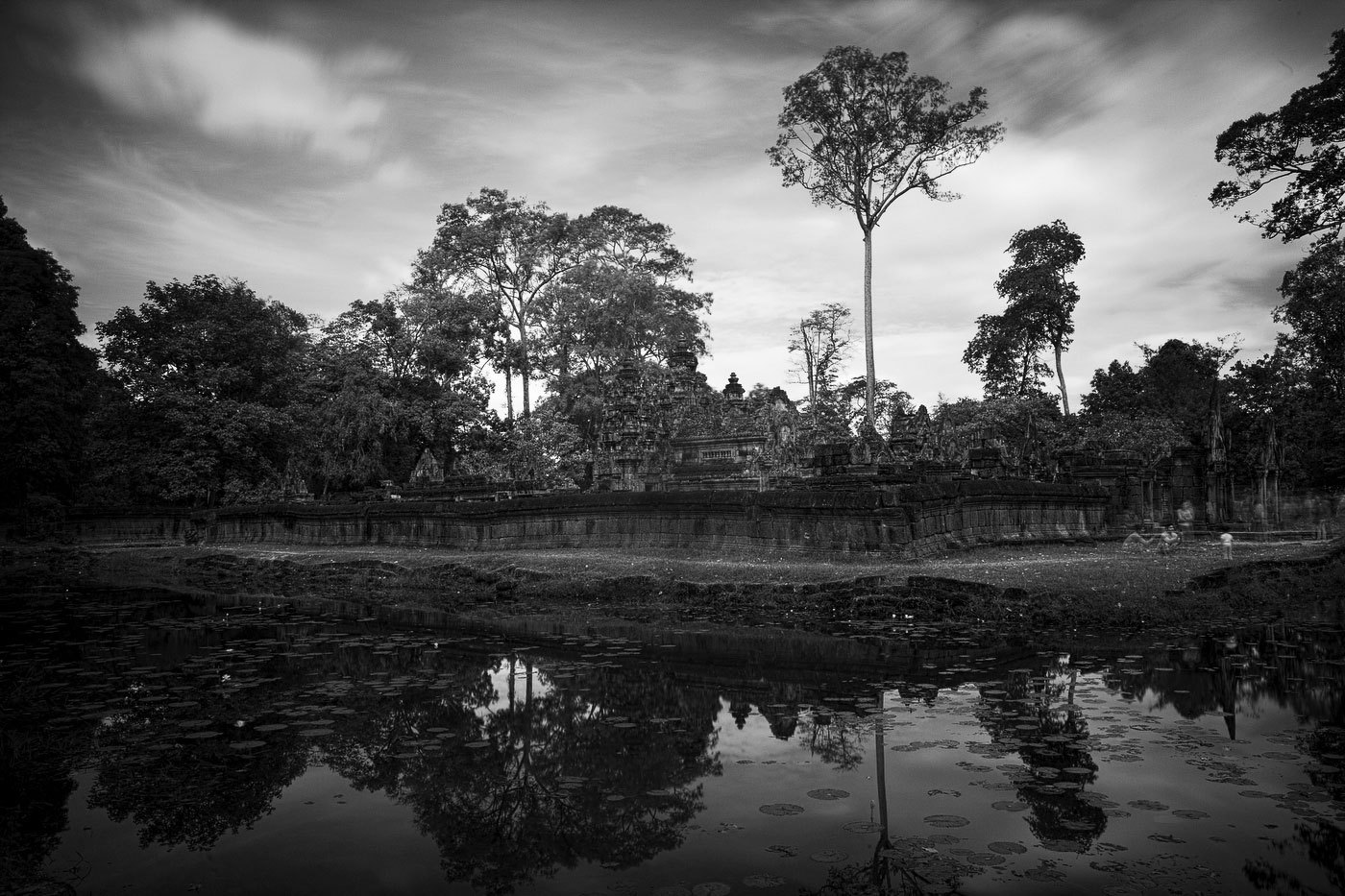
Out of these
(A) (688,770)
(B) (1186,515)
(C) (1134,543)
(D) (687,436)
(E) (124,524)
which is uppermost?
(D) (687,436)

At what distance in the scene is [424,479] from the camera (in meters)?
26.0

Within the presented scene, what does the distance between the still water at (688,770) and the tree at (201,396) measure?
2488 cm

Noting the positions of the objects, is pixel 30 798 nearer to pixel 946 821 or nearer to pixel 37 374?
pixel 946 821

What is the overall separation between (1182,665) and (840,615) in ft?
13.7

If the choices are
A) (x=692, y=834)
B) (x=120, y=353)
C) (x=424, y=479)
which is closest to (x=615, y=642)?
(x=692, y=834)

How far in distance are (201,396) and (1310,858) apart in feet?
117

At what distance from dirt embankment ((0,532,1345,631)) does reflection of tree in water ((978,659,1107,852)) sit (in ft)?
9.96

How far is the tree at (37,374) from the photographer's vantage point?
29109mm

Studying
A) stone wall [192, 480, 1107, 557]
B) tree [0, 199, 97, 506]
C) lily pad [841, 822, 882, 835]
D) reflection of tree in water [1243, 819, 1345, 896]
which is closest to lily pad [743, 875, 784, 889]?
lily pad [841, 822, 882, 835]

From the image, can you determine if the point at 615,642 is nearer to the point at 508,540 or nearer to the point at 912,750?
the point at 912,750

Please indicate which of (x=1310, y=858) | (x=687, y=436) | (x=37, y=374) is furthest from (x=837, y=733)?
(x=37, y=374)

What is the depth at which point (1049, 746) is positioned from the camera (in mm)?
5277

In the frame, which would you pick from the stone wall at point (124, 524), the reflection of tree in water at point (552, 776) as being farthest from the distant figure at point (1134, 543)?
the stone wall at point (124, 524)

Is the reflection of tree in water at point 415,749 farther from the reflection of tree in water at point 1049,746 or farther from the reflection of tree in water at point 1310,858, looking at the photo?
the reflection of tree in water at point 1310,858
